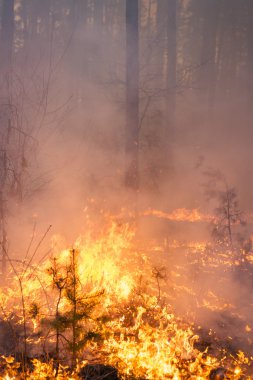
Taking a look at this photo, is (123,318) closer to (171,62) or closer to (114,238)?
(114,238)

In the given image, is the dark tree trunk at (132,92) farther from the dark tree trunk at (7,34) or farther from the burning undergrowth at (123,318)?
the dark tree trunk at (7,34)

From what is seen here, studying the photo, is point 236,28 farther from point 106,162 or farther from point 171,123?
point 106,162

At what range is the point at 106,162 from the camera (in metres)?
13.6

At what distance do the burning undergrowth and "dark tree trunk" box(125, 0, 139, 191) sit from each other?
7.32 ft

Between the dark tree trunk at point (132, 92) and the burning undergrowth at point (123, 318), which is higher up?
the dark tree trunk at point (132, 92)

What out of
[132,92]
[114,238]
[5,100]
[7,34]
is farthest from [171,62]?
[5,100]

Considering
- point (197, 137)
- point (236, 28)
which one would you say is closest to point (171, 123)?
point (197, 137)

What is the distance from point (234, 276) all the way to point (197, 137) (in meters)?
17.7

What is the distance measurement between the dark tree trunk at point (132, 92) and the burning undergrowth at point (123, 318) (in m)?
2.23

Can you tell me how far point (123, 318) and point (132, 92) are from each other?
6.61 meters

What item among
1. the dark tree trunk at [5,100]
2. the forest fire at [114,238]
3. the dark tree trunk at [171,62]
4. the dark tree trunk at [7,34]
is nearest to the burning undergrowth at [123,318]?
the forest fire at [114,238]

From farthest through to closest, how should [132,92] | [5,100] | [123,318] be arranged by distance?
[132,92] → [5,100] → [123,318]

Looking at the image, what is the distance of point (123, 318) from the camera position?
4809 millimetres

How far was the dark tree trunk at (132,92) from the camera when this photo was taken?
30.9ft
